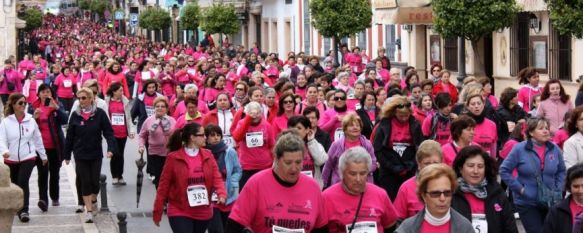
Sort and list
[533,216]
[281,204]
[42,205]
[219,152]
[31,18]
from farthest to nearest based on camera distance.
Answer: [31,18] → [42,205] → [219,152] → [533,216] → [281,204]

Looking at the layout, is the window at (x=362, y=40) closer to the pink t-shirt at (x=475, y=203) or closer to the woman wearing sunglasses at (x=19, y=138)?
the woman wearing sunglasses at (x=19, y=138)

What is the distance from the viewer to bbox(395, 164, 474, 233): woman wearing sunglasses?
720cm

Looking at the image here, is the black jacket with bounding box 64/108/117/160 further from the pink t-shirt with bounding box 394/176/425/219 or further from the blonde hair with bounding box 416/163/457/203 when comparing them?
the blonde hair with bounding box 416/163/457/203

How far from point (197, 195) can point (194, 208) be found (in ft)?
0.36

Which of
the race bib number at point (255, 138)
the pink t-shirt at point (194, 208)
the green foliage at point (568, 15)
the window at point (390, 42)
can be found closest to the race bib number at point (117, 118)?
the race bib number at point (255, 138)

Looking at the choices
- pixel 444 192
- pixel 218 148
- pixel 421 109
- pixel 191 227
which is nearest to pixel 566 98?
pixel 421 109

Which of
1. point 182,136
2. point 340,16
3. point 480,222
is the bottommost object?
point 480,222

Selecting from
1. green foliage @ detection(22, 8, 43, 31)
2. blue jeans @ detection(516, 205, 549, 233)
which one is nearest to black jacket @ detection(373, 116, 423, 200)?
blue jeans @ detection(516, 205, 549, 233)

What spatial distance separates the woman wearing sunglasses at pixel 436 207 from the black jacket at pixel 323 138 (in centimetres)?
637

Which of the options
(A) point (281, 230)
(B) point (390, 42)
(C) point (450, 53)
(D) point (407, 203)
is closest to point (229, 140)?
(D) point (407, 203)

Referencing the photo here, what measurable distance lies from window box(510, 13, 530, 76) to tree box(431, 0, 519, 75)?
230cm

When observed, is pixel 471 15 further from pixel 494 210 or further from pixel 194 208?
pixel 494 210

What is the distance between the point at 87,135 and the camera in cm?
1502

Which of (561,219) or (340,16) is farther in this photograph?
(340,16)
